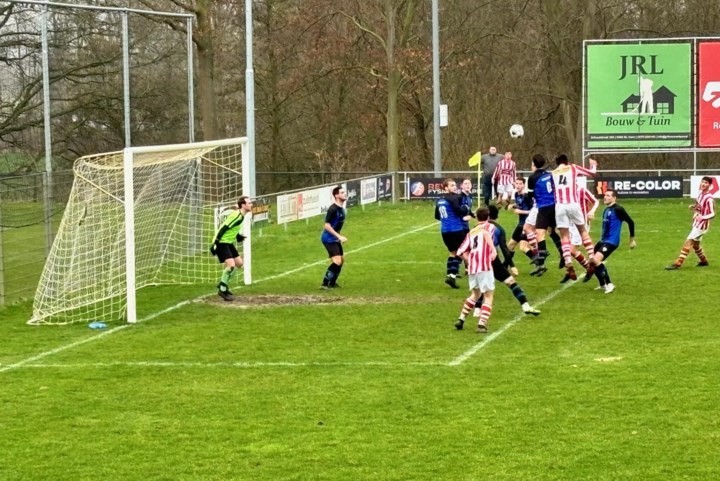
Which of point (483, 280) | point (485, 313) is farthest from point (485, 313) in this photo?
point (483, 280)

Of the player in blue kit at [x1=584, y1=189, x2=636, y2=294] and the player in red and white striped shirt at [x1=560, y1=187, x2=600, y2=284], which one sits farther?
the player in red and white striped shirt at [x1=560, y1=187, x2=600, y2=284]

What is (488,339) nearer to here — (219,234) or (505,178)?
(219,234)

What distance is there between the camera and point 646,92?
36906 mm

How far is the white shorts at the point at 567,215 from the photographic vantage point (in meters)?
20.1

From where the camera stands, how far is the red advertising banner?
3688cm

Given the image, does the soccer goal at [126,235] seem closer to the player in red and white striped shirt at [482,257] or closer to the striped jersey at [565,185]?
the player in red and white striped shirt at [482,257]

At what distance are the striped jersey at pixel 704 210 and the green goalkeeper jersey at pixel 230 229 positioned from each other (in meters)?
8.44

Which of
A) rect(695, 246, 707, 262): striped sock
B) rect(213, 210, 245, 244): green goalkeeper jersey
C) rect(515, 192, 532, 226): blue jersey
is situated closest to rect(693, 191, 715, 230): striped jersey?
rect(695, 246, 707, 262): striped sock

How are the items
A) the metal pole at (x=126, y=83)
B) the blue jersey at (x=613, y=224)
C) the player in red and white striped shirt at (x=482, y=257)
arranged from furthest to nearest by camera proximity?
the metal pole at (x=126, y=83) < the blue jersey at (x=613, y=224) < the player in red and white striped shirt at (x=482, y=257)

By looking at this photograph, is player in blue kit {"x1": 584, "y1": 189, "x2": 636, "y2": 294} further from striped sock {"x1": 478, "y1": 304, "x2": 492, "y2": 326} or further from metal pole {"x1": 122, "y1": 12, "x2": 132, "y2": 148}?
metal pole {"x1": 122, "y1": 12, "x2": 132, "y2": 148}

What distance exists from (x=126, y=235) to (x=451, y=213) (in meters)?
5.57

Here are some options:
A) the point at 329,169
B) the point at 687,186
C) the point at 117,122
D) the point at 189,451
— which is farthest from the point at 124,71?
the point at 329,169

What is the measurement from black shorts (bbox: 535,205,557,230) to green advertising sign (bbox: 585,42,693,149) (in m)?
17.6

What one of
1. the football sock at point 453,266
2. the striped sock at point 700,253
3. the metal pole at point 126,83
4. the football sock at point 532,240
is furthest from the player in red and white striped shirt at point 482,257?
the metal pole at point 126,83
